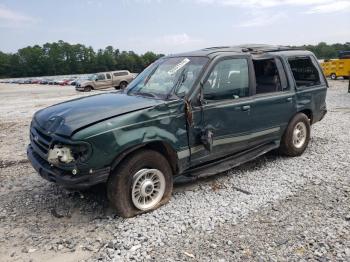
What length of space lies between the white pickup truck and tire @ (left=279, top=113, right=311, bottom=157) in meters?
25.0

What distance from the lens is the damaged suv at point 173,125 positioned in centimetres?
391

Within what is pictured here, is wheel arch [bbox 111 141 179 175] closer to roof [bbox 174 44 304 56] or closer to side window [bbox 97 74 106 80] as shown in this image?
roof [bbox 174 44 304 56]

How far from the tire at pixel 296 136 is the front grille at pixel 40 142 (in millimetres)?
3968

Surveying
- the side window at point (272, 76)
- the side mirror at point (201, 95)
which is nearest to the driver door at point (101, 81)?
the side window at point (272, 76)

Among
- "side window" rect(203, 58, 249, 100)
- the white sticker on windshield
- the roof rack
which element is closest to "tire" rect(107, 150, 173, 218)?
"side window" rect(203, 58, 249, 100)

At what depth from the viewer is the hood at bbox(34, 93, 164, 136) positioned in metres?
3.96

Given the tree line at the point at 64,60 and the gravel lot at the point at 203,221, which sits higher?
the tree line at the point at 64,60

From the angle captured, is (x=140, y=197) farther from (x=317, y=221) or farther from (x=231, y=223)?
(x=317, y=221)

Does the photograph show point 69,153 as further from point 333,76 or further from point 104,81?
point 333,76

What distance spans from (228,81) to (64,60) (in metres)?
106

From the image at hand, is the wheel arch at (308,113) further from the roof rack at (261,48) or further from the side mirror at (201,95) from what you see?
the side mirror at (201,95)

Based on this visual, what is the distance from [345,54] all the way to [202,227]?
3378cm

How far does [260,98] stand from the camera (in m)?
5.57

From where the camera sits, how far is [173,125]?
14.7ft
